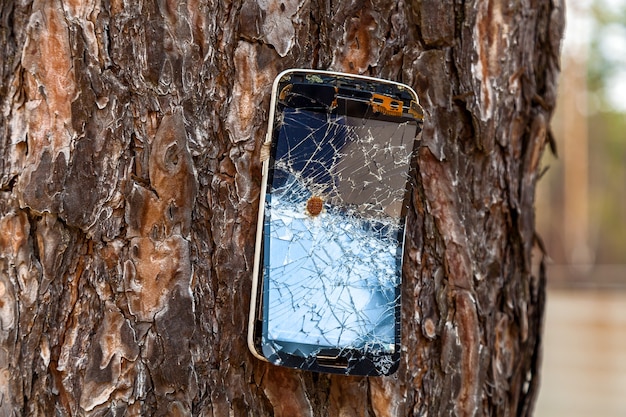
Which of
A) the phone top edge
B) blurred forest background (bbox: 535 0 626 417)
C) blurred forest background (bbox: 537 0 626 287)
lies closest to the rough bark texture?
the phone top edge

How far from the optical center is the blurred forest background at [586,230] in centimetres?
501

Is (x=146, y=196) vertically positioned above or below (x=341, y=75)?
below

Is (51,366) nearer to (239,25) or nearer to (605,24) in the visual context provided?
(239,25)

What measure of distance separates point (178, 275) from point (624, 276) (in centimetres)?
978

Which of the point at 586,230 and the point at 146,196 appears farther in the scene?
the point at 586,230

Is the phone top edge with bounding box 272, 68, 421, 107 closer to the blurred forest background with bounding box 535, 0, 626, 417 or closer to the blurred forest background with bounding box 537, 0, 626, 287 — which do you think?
the blurred forest background with bounding box 535, 0, 626, 417

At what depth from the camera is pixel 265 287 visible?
0.89 metres

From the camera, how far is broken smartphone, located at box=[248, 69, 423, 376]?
89 centimetres

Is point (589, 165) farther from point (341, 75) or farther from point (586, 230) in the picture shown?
point (341, 75)

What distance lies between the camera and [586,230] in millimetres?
11445

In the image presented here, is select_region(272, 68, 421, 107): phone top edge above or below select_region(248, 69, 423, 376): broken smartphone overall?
above

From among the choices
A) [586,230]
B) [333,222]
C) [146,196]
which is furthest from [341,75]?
[586,230]

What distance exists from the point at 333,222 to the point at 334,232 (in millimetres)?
14

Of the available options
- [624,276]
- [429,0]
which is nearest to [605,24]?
[624,276]
